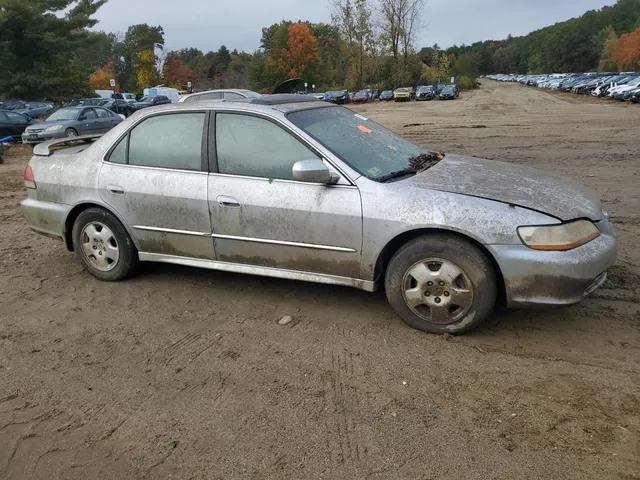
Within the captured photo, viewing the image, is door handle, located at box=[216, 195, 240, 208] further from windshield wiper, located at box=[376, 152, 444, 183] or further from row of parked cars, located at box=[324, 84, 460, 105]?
row of parked cars, located at box=[324, 84, 460, 105]

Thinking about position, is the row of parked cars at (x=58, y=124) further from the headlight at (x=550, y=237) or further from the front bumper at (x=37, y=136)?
the headlight at (x=550, y=237)

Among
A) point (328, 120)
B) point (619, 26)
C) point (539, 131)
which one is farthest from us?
point (619, 26)

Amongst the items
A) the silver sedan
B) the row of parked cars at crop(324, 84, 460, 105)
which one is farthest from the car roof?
the row of parked cars at crop(324, 84, 460, 105)

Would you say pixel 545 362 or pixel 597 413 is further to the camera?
pixel 545 362

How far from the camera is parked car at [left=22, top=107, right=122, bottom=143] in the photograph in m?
19.0

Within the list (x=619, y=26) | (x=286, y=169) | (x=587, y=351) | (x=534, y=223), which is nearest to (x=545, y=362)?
(x=587, y=351)

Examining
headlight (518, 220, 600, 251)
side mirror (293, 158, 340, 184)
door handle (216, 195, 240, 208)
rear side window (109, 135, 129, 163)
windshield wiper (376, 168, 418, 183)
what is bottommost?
headlight (518, 220, 600, 251)

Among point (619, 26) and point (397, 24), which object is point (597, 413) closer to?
point (397, 24)

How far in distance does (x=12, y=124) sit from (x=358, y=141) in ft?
65.7

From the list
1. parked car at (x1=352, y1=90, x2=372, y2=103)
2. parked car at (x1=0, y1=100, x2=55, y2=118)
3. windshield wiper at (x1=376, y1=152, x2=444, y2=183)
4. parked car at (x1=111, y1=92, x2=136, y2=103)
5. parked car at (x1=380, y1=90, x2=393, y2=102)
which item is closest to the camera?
windshield wiper at (x1=376, y1=152, x2=444, y2=183)

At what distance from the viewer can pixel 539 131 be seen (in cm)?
1769

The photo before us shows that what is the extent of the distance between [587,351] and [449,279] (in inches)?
38.5

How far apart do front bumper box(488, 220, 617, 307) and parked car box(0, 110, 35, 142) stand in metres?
20.8

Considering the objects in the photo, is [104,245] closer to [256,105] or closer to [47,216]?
[47,216]
